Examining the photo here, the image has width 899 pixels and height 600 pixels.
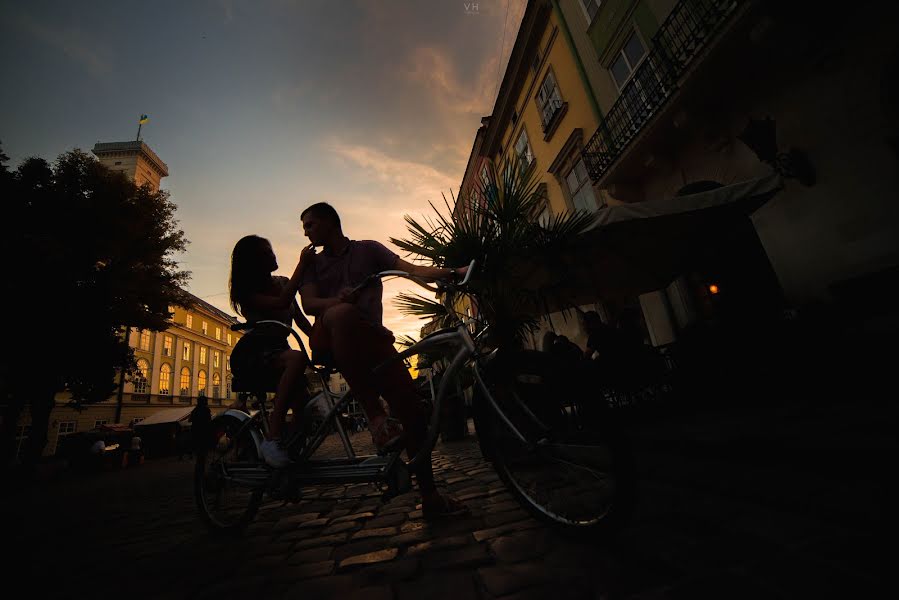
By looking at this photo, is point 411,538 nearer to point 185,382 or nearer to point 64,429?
point 64,429

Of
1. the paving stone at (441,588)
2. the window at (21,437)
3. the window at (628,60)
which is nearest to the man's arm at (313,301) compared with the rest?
the paving stone at (441,588)

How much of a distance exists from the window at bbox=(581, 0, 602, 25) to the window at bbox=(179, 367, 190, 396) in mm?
39603

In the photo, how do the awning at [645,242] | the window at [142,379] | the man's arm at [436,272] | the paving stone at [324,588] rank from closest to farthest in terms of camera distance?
the paving stone at [324,588] → the man's arm at [436,272] → the awning at [645,242] → the window at [142,379]

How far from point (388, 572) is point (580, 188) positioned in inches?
439

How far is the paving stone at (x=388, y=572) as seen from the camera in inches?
54.6

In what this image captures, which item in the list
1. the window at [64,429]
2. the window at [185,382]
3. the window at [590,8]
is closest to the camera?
the window at [590,8]

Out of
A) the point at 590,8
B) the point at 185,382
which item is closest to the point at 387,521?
the point at 590,8

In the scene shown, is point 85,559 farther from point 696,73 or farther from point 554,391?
point 696,73

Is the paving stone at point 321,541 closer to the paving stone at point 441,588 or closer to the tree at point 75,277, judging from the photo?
the paving stone at point 441,588

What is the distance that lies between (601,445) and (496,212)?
3.08 m

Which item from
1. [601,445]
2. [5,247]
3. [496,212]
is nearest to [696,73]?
[496,212]

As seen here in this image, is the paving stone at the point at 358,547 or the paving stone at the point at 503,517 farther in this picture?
the paving stone at the point at 503,517

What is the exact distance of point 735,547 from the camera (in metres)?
1.21

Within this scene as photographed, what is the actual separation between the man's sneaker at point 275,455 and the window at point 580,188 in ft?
32.3
